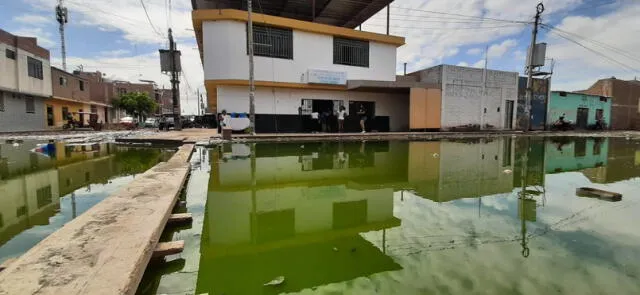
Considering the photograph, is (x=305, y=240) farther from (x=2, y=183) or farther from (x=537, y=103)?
(x=537, y=103)

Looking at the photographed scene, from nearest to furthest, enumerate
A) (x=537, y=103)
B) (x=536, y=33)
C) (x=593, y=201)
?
1. (x=593, y=201)
2. (x=536, y=33)
3. (x=537, y=103)

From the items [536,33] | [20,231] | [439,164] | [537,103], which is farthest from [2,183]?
[537,103]

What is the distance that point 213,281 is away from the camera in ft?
7.41

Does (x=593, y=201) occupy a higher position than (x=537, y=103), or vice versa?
(x=537, y=103)

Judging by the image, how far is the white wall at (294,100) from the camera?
17688mm

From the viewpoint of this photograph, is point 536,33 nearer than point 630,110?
Yes

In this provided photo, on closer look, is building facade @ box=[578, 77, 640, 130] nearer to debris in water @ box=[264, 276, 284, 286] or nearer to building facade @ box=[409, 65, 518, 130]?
building facade @ box=[409, 65, 518, 130]

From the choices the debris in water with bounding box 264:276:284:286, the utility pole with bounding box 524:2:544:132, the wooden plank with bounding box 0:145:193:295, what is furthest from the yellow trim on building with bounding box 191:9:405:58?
the debris in water with bounding box 264:276:284:286

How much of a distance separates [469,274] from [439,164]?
5782 millimetres

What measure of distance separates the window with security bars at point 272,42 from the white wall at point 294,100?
1970mm

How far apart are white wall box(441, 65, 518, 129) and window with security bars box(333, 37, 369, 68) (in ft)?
17.6

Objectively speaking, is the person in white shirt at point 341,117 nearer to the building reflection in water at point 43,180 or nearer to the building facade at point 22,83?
the building reflection in water at point 43,180

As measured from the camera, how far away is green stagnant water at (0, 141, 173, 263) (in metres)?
3.26

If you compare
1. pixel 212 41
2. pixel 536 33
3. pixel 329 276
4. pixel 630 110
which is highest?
pixel 536 33
